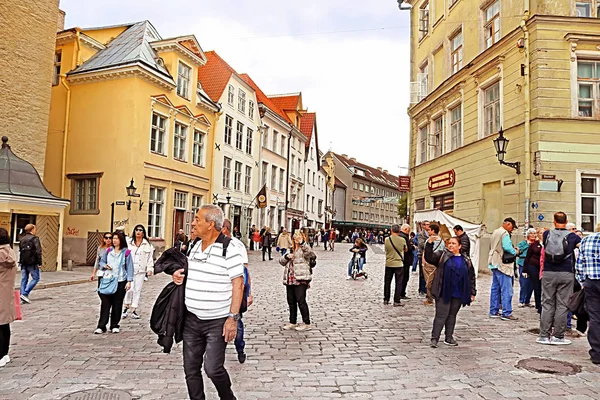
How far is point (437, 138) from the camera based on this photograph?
2503 centimetres

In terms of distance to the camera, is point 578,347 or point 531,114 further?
point 531,114

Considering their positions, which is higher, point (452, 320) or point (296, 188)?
point (296, 188)

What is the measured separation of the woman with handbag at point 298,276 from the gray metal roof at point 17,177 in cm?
1162

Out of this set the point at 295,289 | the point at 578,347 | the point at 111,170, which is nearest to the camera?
the point at 578,347

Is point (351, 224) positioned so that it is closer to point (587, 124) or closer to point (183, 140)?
point (183, 140)

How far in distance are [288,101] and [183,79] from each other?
21301 mm

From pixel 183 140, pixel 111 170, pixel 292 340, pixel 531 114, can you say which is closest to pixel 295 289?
pixel 292 340

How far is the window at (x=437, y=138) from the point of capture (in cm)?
2442

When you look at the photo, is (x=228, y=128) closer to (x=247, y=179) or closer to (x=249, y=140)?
(x=249, y=140)

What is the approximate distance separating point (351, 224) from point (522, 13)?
204 ft

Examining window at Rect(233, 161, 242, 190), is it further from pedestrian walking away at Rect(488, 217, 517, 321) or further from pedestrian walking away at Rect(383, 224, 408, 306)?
pedestrian walking away at Rect(488, 217, 517, 321)

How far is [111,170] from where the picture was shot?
72.6 feet

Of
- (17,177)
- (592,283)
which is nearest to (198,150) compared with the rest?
(17,177)

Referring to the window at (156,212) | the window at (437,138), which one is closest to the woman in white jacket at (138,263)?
the window at (156,212)
